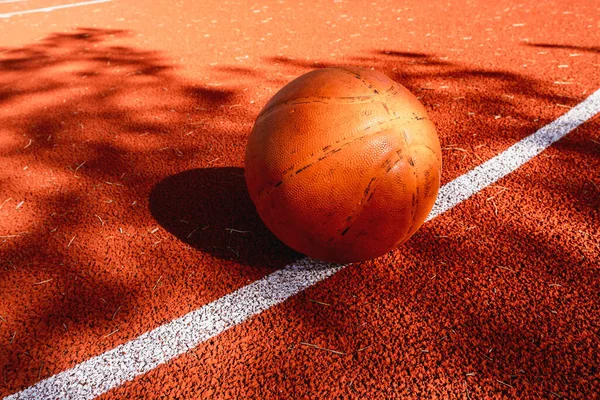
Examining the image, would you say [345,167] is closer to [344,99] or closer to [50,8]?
[344,99]

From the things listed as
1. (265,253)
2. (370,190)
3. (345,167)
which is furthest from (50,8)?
(370,190)

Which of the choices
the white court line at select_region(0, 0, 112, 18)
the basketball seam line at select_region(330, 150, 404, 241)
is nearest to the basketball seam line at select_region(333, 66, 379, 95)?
the basketball seam line at select_region(330, 150, 404, 241)

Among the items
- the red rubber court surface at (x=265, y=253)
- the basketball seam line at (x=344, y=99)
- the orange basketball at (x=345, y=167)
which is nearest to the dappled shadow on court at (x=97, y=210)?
the red rubber court surface at (x=265, y=253)

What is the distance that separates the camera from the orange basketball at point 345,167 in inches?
82.6

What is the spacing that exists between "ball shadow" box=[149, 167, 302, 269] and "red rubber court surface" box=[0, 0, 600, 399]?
14 mm

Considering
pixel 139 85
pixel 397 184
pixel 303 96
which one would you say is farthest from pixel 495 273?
pixel 139 85

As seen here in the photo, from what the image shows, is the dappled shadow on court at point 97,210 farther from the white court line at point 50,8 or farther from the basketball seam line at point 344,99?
the white court line at point 50,8

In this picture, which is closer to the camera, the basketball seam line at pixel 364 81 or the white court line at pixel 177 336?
the white court line at pixel 177 336

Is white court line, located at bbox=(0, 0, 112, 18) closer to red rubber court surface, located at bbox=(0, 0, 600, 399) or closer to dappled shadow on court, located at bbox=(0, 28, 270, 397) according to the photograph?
dappled shadow on court, located at bbox=(0, 28, 270, 397)

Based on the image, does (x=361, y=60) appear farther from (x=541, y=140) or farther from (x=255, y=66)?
(x=541, y=140)

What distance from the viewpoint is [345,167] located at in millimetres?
2086

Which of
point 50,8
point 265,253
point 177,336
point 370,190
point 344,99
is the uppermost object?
point 50,8

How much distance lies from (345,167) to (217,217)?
1.22 metres

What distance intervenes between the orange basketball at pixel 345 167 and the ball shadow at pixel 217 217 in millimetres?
385
